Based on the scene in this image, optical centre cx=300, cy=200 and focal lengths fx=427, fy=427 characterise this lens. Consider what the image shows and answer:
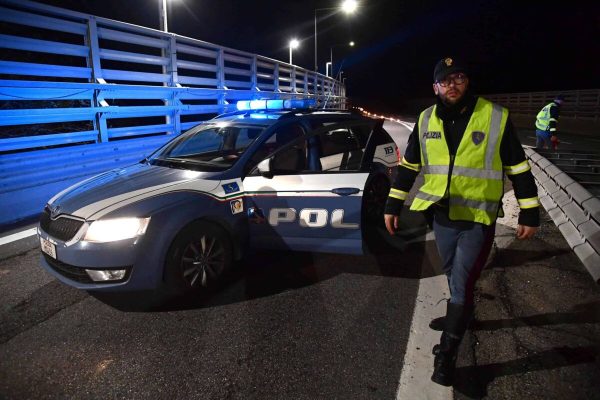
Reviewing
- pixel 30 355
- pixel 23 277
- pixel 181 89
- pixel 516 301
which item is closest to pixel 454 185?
pixel 516 301

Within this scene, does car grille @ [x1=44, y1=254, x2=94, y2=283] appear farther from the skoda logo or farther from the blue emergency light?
the blue emergency light

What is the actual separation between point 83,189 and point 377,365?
9.28ft

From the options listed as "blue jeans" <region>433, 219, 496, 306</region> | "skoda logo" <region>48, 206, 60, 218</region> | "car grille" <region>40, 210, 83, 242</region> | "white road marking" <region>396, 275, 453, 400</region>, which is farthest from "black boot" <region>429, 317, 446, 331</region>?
"skoda logo" <region>48, 206, 60, 218</region>

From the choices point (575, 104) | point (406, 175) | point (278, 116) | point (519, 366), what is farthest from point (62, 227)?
point (575, 104)

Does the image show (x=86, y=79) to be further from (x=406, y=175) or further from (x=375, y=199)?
(x=406, y=175)

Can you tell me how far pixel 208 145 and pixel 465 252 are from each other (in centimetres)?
336

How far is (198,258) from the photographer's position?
142 inches

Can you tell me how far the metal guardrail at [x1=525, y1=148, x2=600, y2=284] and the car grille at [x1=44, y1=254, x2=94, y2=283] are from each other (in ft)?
12.6

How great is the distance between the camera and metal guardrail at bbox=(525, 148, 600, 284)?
3.63 m

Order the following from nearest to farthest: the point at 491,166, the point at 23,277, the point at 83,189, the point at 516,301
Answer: the point at 491,166 < the point at 516,301 < the point at 83,189 < the point at 23,277

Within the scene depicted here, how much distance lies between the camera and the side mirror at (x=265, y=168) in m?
3.79

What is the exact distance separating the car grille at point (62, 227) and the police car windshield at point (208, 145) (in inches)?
45.9

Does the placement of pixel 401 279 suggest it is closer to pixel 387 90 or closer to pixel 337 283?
pixel 337 283

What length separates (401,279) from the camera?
3.94 meters
